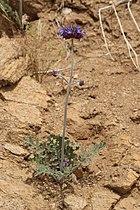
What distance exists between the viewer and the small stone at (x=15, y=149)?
3188mm

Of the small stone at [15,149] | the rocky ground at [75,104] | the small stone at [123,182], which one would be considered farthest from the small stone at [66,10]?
the small stone at [123,182]

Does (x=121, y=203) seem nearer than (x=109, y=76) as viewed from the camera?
Yes

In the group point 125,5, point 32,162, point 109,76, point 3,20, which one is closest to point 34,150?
point 32,162

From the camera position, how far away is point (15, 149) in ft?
10.5

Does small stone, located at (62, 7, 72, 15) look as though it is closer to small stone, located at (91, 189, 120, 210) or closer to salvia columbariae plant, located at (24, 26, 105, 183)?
salvia columbariae plant, located at (24, 26, 105, 183)

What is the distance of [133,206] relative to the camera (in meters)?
3.06

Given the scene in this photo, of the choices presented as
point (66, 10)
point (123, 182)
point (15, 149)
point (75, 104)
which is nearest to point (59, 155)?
point (15, 149)

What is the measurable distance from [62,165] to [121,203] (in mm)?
427

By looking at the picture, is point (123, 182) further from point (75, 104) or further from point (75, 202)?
point (75, 104)

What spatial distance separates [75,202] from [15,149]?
519mm

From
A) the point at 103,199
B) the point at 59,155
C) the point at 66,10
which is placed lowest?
the point at 103,199

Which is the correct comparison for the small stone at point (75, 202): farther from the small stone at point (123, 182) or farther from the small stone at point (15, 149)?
the small stone at point (15, 149)

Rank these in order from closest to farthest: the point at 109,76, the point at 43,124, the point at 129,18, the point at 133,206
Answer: the point at 133,206
the point at 43,124
the point at 109,76
the point at 129,18

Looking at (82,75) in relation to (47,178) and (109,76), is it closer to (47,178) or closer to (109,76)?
(109,76)
